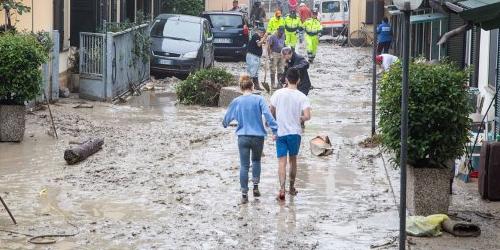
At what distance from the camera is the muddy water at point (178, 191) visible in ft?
33.4

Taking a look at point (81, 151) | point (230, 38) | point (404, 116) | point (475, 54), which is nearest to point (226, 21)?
point (230, 38)

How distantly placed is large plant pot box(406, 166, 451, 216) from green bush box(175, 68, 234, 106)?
483 inches

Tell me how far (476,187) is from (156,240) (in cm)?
467

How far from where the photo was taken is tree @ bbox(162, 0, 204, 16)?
38719mm

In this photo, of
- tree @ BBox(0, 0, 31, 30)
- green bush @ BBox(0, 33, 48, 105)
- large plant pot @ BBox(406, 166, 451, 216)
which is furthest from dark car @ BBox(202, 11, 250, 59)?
large plant pot @ BBox(406, 166, 451, 216)

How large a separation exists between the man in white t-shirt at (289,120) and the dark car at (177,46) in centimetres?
1502

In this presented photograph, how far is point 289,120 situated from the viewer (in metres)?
12.1

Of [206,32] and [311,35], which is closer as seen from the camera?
[206,32]

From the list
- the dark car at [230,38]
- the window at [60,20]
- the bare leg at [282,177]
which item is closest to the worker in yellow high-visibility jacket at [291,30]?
the dark car at [230,38]

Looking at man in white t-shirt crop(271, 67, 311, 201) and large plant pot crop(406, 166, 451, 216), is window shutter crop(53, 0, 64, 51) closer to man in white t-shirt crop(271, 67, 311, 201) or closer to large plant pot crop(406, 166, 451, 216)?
man in white t-shirt crop(271, 67, 311, 201)

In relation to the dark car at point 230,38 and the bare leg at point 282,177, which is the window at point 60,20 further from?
the dark car at point 230,38

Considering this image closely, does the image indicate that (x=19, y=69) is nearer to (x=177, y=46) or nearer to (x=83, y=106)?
(x=83, y=106)

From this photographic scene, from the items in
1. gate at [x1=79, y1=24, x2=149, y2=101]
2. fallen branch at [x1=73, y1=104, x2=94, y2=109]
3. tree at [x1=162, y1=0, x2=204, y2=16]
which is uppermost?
tree at [x1=162, y1=0, x2=204, y2=16]

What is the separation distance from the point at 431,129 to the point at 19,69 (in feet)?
25.1
